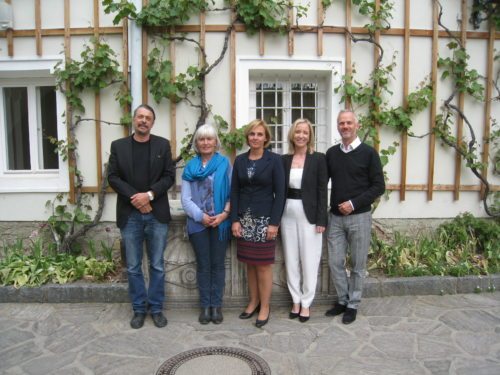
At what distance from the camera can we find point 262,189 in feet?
12.0

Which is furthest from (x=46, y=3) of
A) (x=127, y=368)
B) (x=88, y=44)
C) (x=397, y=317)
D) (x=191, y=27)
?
(x=397, y=317)

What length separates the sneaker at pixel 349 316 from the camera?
387 centimetres

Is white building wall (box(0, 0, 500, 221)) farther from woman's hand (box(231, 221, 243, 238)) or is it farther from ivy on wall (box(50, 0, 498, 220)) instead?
woman's hand (box(231, 221, 243, 238))

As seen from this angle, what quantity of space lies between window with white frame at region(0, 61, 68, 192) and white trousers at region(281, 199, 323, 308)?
317cm

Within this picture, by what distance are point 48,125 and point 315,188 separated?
148 inches

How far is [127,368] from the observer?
3.11m

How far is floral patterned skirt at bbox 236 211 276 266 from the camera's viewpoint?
3.68 m

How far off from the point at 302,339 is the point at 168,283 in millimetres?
1419

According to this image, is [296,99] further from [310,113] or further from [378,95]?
[378,95]

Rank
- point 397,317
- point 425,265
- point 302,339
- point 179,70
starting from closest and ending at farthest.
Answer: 1. point 302,339
2. point 397,317
3. point 425,265
4. point 179,70

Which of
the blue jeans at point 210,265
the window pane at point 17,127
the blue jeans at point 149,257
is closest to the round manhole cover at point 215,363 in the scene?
the blue jeans at point 210,265

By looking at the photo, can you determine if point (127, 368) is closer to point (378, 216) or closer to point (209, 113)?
point (209, 113)

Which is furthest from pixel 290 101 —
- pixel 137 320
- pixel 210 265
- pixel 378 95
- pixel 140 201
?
pixel 137 320

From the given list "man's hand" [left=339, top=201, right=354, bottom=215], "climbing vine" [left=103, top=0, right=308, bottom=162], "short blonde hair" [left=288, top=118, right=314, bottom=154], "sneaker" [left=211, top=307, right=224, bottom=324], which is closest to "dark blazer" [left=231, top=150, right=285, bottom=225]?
"short blonde hair" [left=288, top=118, right=314, bottom=154]
